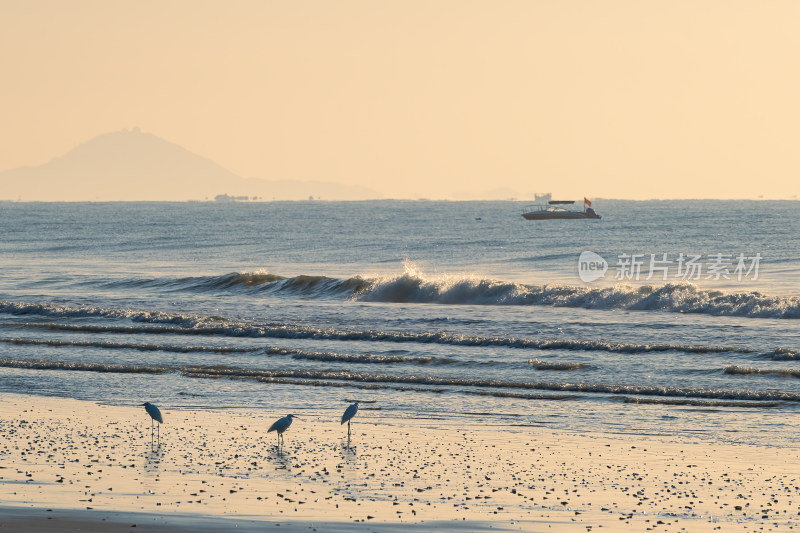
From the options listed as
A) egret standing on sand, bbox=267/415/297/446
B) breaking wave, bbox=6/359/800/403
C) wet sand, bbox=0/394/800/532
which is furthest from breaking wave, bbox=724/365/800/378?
egret standing on sand, bbox=267/415/297/446

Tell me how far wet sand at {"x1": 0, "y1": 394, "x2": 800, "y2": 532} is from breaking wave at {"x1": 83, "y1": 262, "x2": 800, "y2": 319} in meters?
20.3

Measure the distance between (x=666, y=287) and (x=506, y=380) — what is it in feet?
55.6

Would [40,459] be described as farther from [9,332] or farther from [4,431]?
[9,332]

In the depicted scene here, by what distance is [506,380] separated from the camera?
22.5m

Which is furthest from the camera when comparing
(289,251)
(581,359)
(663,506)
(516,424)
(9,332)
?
(289,251)

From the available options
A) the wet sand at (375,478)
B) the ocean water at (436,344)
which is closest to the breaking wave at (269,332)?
the ocean water at (436,344)

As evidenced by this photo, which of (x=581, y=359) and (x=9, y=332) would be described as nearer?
(x=581, y=359)

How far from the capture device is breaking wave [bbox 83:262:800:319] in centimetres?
3512

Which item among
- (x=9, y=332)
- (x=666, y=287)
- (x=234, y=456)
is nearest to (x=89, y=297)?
(x=9, y=332)

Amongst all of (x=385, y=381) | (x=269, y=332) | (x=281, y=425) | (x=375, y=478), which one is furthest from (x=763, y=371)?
(x=269, y=332)

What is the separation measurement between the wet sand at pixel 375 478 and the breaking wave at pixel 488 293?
20.3 meters

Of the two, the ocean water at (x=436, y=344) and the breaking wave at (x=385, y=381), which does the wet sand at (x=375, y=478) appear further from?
the breaking wave at (x=385, y=381)

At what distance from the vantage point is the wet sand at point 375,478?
37.4 feet

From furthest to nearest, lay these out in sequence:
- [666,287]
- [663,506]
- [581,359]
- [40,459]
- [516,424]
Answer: [666,287], [581,359], [516,424], [40,459], [663,506]
